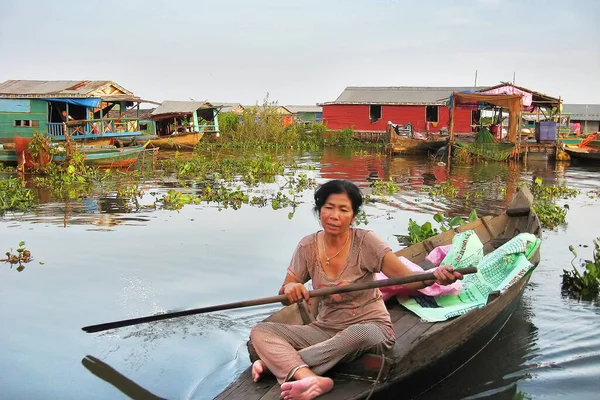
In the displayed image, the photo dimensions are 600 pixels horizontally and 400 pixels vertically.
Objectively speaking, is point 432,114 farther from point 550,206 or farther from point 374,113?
point 550,206

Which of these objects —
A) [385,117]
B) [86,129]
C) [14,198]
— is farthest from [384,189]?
[385,117]

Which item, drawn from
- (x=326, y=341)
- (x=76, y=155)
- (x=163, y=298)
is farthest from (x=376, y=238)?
(x=76, y=155)

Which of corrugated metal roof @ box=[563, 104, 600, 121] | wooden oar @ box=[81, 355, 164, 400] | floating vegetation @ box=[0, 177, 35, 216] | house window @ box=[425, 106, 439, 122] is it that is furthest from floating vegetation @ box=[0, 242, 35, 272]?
corrugated metal roof @ box=[563, 104, 600, 121]

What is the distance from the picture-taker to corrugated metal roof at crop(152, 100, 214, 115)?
97.6ft

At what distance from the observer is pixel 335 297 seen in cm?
369

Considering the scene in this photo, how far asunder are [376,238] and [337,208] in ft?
1.10

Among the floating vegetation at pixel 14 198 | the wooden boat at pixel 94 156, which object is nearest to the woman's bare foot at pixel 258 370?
the floating vegetation at pixel 14 198

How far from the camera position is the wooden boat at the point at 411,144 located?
26859mm

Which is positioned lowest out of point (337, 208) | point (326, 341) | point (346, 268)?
point (326, 341)

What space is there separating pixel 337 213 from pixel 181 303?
300 centimetres

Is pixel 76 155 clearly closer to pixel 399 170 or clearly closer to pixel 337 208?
pixel 399 170

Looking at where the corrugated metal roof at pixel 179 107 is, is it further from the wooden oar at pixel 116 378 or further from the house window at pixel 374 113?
the wooden oar at pixel 116 378

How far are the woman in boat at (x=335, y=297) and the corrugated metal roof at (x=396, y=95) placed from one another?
30838 mm

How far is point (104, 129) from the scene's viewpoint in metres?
21.9
